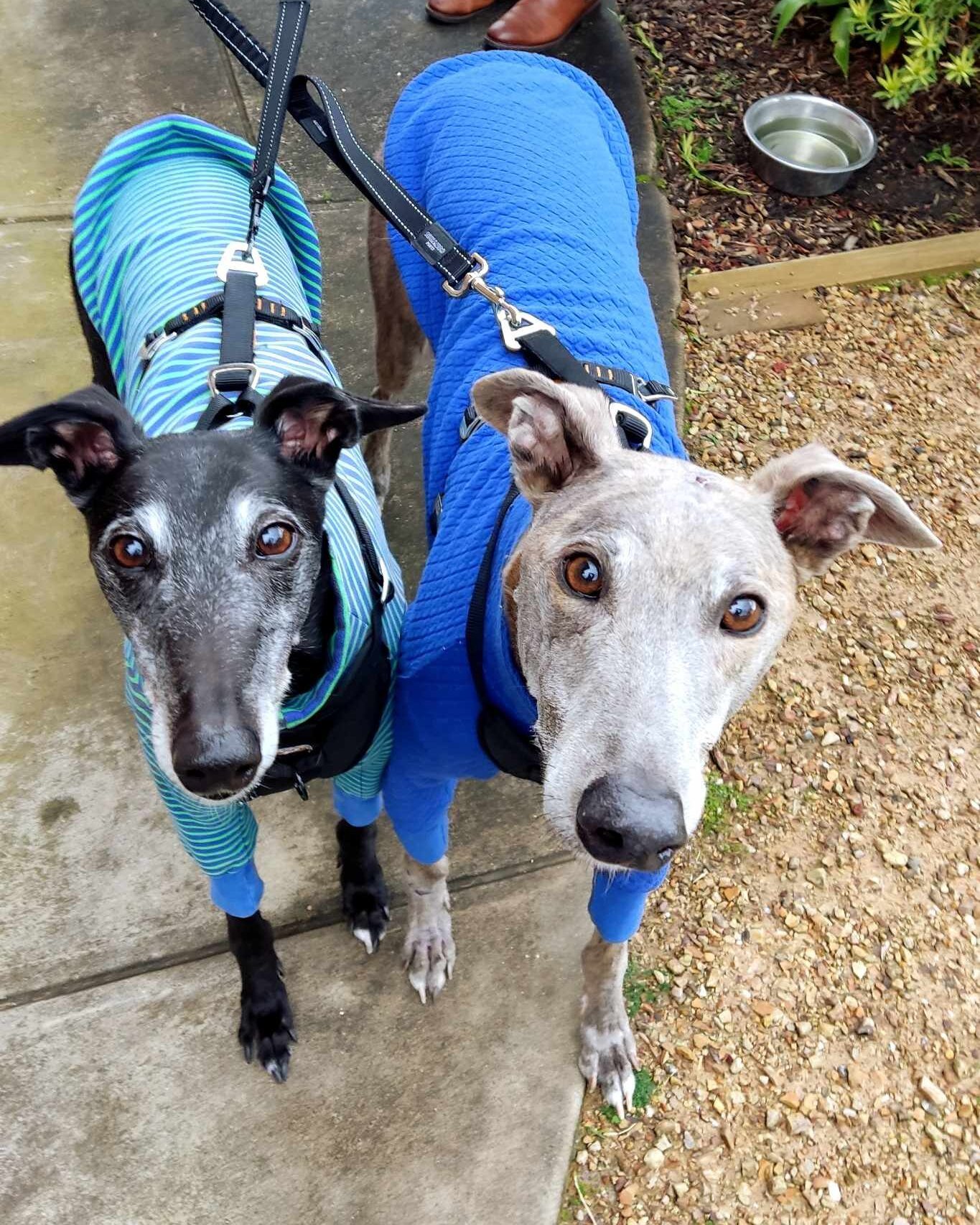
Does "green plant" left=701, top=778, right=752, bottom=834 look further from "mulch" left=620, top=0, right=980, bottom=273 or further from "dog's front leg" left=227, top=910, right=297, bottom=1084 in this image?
"mulch" left=620, top=0, right=980, bottom=273

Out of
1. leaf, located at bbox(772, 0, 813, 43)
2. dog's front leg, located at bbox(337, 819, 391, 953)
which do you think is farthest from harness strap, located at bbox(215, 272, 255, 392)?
leaf, located at bbox(772, 0, 813, 43)

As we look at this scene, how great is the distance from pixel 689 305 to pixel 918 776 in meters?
2.90

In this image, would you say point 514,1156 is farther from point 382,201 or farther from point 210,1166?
point 382,201

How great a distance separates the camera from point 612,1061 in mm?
3189

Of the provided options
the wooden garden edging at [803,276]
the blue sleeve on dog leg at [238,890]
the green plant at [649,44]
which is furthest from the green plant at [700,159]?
the blue sleeve on dog leg at [238,890]

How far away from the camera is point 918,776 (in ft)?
13.1

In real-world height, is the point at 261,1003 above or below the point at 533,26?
below

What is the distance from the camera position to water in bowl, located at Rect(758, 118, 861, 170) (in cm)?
612

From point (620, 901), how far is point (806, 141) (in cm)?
530

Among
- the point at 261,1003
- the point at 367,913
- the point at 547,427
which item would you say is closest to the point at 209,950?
the point at 261,1003

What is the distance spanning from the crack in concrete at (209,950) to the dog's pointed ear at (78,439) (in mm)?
1701

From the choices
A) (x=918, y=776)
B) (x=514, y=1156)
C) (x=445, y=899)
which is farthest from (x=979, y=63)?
(x=514, y=1156)

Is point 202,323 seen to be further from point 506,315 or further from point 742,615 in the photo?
point 742,615

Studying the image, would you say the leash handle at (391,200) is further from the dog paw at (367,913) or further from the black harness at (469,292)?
the dog paw at (367,913)
